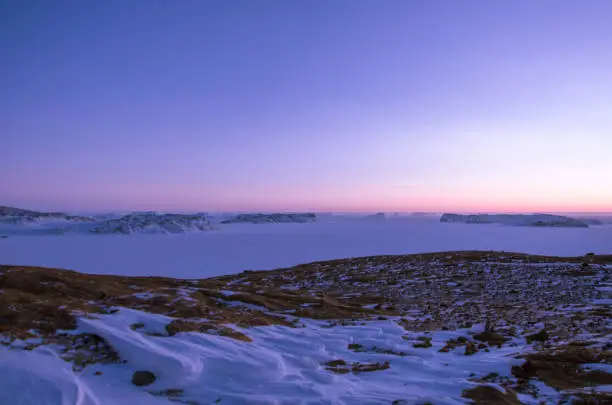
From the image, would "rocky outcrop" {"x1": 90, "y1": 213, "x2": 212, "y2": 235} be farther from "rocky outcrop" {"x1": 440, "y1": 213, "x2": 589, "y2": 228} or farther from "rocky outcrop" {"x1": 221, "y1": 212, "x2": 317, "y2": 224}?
"rocky outcrop" {"x1": 440, "y1": 213, "x2": 589, "y2": 228}

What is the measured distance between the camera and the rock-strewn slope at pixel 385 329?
498cm

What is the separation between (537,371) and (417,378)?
5.37ft

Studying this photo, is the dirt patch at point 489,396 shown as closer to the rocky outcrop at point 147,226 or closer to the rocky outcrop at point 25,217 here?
the rocky outcrop at point 147,226

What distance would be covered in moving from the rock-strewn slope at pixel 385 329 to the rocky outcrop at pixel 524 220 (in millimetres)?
56198

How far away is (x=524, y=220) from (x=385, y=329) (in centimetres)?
7510

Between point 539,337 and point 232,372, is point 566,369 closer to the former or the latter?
point 539,337

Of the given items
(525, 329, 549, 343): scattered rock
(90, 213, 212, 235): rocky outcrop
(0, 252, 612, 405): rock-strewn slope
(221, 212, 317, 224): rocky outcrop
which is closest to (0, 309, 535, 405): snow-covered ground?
(0, 252, 612, 405): rock-strewn slope

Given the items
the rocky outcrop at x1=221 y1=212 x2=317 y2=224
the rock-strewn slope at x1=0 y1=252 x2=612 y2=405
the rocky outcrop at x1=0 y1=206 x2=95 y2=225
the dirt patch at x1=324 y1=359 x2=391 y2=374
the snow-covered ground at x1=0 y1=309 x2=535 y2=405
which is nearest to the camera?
the snow-covered ground at x1=0 y1=309 x2=535 y2=405

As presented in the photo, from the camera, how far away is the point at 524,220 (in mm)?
72812

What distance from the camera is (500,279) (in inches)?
573

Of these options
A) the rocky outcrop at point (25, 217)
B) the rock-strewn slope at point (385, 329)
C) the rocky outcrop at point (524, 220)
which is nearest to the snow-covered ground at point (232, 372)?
the rock-strewn slope at point (385, 329)

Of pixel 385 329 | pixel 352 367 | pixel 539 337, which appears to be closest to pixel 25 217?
pixel 385 329

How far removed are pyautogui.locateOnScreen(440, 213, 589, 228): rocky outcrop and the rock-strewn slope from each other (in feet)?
184

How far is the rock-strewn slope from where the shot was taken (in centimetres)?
498
